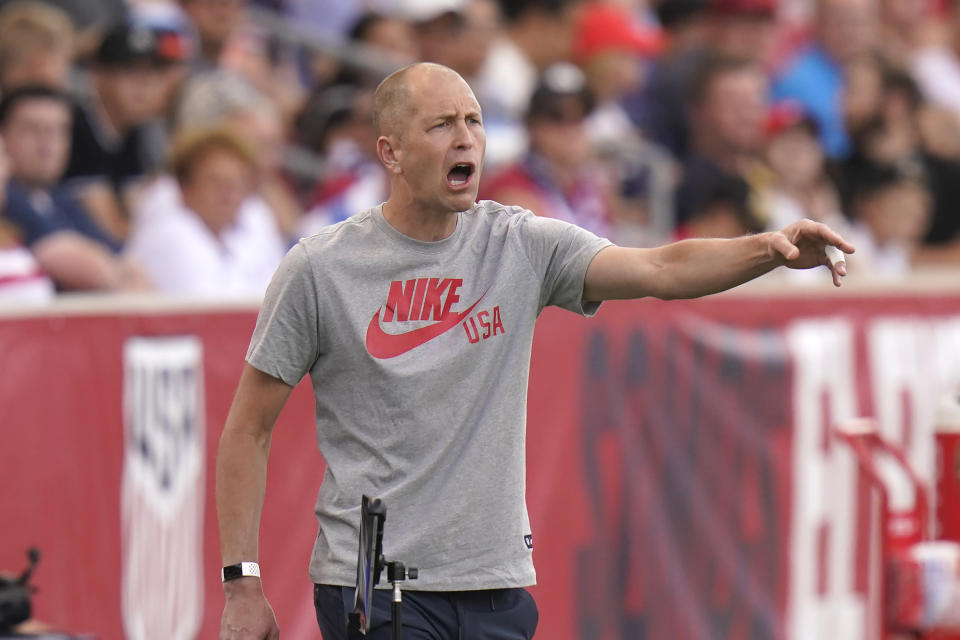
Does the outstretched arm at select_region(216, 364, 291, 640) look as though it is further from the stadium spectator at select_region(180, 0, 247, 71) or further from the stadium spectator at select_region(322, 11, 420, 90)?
the stadium spectator at select_region(322, 11, 420, 90)

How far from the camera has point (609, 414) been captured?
24.2 feet

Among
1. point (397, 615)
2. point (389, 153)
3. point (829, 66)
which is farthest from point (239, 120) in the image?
point (829, 66)

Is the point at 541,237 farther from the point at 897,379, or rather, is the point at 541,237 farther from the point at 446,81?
the point at 897,379

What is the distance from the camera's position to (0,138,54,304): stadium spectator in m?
7.00

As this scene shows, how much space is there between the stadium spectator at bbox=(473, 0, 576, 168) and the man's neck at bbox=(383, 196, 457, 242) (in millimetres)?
5771

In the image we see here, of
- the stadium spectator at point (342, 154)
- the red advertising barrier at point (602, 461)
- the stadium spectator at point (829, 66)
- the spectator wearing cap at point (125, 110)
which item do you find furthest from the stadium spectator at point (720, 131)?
the spectator wearing cap at point (125, 110)

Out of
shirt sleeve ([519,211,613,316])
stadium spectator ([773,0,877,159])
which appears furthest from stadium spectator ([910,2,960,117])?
shirt sleeve ([519,211,613,316])

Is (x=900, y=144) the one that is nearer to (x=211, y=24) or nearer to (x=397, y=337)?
(x=211, y=24)

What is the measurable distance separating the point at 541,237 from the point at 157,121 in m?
4.99

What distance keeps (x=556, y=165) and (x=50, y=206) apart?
2.84m

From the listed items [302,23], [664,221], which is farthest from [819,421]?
[302,23]

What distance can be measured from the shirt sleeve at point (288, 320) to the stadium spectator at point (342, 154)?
162 inches

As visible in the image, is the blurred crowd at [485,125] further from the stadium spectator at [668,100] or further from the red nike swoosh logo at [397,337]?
the red nike swoosh logo at [397,337]

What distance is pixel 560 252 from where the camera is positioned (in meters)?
4.22
